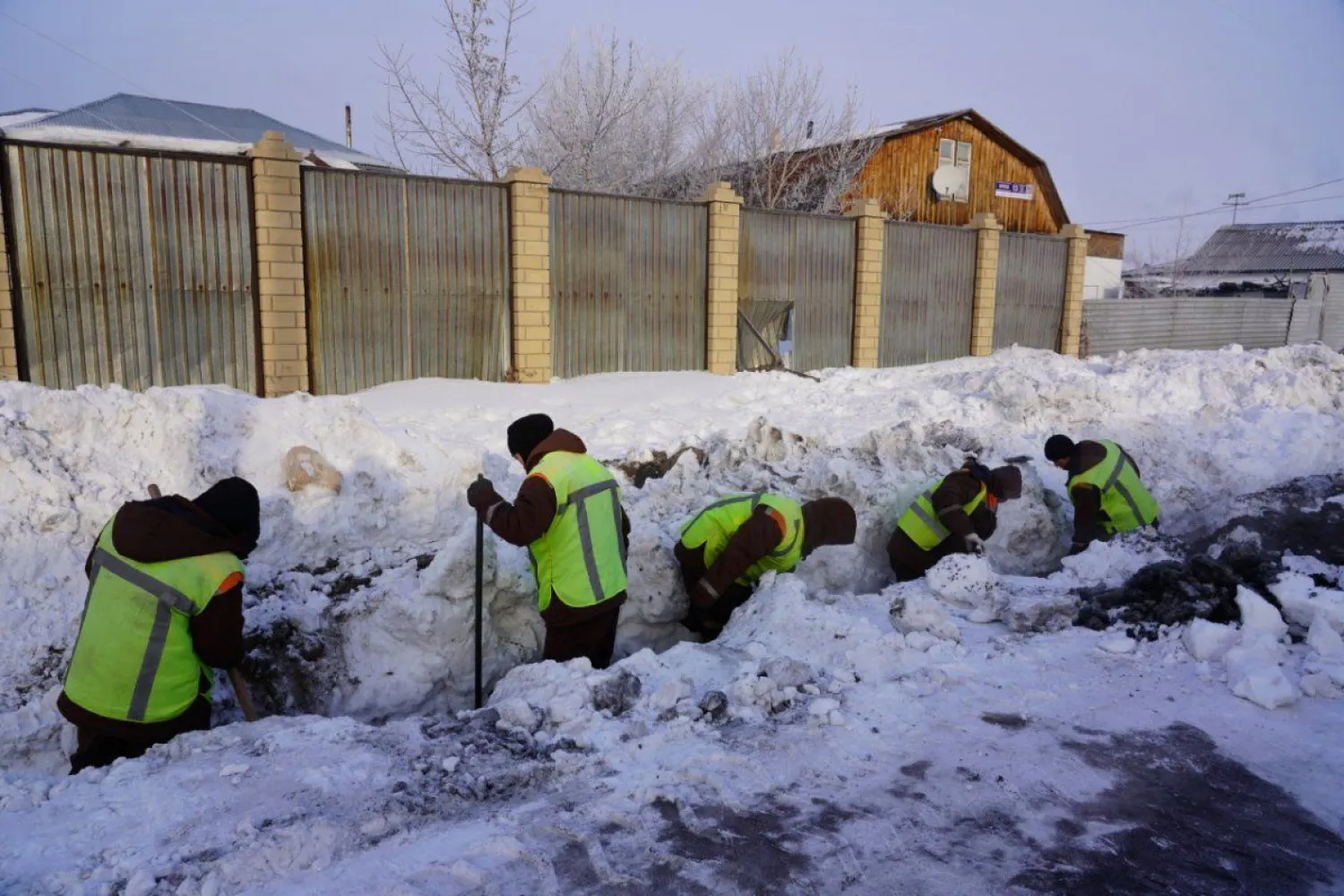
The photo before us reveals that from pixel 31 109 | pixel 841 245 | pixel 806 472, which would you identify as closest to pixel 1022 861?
pixel 806 472

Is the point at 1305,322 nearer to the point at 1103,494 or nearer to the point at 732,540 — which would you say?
the point at 1103,494

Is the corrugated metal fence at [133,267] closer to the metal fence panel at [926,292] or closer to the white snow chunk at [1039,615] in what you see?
the white snow chunk at [1039,615]

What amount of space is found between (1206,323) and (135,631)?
24071mm

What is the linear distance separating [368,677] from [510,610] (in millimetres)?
946

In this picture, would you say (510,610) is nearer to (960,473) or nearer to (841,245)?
(960,473)

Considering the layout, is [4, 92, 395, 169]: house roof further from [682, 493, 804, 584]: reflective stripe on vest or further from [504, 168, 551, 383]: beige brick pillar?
[682, 493, 804, 584]: reflective stripe on vest

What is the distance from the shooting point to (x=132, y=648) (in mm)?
3717

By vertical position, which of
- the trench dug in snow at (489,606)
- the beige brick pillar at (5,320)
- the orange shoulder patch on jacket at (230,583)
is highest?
the beige brick pillar at (5,320)

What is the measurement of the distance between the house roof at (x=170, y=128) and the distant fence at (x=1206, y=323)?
665 inches

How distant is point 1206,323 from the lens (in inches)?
856

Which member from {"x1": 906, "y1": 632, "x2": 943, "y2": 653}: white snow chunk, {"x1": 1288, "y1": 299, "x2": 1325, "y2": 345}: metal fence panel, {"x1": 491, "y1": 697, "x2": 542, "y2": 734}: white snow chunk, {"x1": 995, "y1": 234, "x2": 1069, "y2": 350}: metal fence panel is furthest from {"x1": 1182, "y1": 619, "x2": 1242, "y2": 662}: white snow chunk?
{"x1": 1288, "y1": 299, "x2": 1325, "y2": 345}: metal fence panel

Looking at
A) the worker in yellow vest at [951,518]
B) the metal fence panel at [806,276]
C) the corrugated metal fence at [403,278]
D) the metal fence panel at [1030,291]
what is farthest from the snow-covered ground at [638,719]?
the metal fence panel at [1030,291]

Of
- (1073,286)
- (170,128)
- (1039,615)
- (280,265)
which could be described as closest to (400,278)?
(280,265)

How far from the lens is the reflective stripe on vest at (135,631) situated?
12.1 ft
